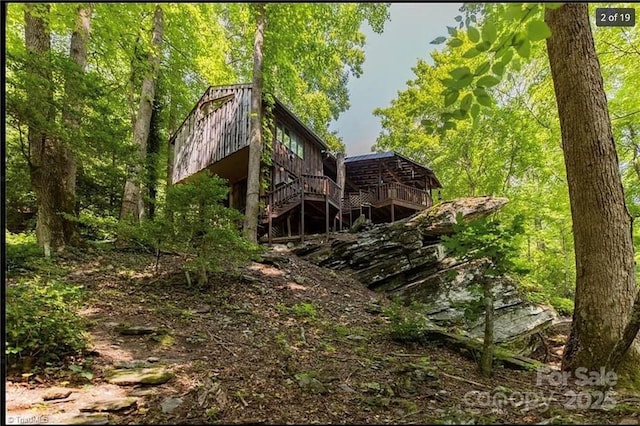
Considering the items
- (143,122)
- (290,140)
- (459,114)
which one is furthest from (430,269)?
(290,140)

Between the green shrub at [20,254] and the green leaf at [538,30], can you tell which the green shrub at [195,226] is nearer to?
the green shrub at [20,254]

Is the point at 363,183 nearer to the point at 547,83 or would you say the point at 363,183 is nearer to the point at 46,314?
the point at 547,83

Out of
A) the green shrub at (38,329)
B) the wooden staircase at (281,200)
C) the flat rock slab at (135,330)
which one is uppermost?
the wooden staircase at (281,200)

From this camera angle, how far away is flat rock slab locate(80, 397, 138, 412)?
2199 millimetres

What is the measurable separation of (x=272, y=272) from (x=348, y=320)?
249 cm

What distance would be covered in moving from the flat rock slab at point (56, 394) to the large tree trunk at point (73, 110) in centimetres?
425

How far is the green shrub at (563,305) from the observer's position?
9.10m

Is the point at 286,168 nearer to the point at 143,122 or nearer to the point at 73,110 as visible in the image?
the point at 143,122

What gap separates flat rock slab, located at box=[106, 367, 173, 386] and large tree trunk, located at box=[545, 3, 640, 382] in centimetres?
376

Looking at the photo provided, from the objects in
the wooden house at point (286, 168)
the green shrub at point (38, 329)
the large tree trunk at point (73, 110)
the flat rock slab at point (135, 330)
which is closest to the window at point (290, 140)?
the wooden house at point (286, 168)

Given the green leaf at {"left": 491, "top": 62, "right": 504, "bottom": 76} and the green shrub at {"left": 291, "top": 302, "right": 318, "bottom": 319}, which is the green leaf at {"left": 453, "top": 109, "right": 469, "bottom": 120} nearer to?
the green leaf at {"left": 491, "top": 62, "right": 504, "bottom": 76}

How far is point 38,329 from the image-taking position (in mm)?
2867

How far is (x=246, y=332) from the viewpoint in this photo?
14.1 feet

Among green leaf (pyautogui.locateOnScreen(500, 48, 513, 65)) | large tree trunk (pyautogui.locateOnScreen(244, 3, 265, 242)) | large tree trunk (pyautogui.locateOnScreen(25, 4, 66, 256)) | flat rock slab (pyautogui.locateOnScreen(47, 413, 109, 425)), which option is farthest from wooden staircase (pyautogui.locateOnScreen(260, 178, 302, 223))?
green leaf (pyautogui.locateOnScreen(500, 48, 513, 65))
